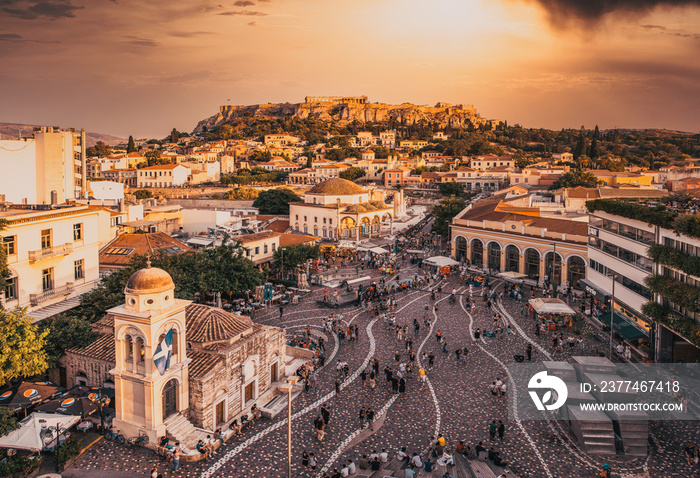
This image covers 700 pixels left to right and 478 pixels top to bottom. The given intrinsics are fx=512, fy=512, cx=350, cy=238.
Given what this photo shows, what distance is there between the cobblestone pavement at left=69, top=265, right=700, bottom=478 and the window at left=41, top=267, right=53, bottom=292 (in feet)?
36.0

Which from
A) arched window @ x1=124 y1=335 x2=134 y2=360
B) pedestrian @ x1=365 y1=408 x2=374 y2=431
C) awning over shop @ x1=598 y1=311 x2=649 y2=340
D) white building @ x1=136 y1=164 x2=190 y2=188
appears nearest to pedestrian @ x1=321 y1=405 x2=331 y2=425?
pedestrian @ x1=365 y1=408 x2=374 y2=431

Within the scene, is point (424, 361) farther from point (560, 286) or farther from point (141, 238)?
point (141, 238)

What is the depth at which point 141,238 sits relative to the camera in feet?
107

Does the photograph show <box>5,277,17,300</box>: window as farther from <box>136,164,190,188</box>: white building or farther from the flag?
<box>136,164,190,188</box>: white building

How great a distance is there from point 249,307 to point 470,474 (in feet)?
56.0

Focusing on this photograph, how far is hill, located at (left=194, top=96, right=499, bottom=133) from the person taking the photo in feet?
579

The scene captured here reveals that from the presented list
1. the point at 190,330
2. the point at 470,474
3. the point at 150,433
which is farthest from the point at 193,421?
the point at 470,474

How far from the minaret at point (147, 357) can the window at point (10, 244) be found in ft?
31.2

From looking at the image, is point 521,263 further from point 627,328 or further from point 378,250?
point 627,328

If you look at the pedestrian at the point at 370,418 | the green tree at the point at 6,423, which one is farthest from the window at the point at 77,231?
the pedestrian at the point at 370,418

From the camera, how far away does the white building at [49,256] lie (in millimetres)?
21141

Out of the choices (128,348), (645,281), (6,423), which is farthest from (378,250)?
(6,423)

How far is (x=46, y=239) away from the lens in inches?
887

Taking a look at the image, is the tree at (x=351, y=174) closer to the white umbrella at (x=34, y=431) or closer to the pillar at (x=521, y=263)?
the pillar at (x=521, y=263)
